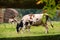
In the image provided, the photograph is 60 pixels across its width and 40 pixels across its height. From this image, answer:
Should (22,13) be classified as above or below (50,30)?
above

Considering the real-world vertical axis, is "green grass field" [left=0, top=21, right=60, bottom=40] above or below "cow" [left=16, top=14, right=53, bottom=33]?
below

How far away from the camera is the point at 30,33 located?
141 cm

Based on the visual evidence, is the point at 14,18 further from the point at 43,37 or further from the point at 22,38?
the point at 43,37

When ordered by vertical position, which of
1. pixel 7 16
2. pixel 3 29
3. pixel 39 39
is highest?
pixel 7 16

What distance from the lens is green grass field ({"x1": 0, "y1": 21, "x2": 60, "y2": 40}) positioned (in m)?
1.35

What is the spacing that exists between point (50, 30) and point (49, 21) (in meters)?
0.09

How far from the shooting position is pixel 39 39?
148 cm

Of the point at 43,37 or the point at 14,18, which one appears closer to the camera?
the point at 14,18

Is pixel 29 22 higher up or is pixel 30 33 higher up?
pixel 29 22

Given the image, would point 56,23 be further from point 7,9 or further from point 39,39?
point 7,9

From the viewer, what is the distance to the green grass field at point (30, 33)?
1.35m

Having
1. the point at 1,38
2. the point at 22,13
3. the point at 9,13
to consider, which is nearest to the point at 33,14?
the point at 22,13

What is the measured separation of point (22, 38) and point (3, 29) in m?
0.20

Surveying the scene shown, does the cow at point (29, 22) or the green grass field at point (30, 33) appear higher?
the cow at point (29, 22)
